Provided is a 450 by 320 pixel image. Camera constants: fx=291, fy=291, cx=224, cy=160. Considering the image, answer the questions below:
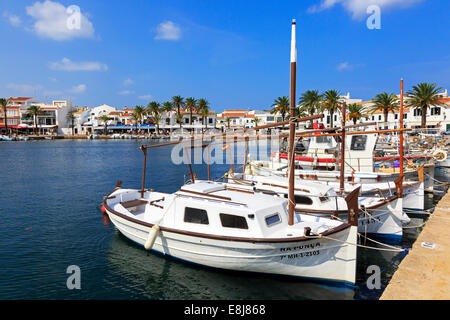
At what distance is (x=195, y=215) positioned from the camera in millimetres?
12078

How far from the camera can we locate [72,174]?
118 ft

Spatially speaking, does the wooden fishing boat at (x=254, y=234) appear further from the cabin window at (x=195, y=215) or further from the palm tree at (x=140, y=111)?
the palm tree at (x=140, y=111)

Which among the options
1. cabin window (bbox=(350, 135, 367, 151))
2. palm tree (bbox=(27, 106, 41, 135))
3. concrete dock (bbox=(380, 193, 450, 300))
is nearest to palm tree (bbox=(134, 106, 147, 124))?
palm tree (bbox=(27, 106, 41, 135))

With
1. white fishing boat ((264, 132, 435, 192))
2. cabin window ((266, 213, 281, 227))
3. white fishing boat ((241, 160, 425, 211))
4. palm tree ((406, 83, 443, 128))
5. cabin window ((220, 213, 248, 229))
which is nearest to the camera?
cabin window ((220, 213, 248, 229))

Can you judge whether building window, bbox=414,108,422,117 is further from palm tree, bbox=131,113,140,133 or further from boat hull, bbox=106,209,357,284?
palm tree, bbox=131,113,140,133

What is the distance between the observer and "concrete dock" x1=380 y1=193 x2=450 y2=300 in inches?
300

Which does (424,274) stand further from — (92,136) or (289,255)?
(92,136)

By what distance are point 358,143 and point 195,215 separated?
18967mm

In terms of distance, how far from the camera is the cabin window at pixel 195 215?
11.9m

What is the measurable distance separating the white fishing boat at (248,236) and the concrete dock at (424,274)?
1.90 m

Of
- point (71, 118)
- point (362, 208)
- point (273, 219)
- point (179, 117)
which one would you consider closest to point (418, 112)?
point (362, 208)

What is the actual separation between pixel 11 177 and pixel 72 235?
23.8 metres

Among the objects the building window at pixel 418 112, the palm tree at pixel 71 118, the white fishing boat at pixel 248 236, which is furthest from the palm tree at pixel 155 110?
the white fishing boat at pixel 248 236
